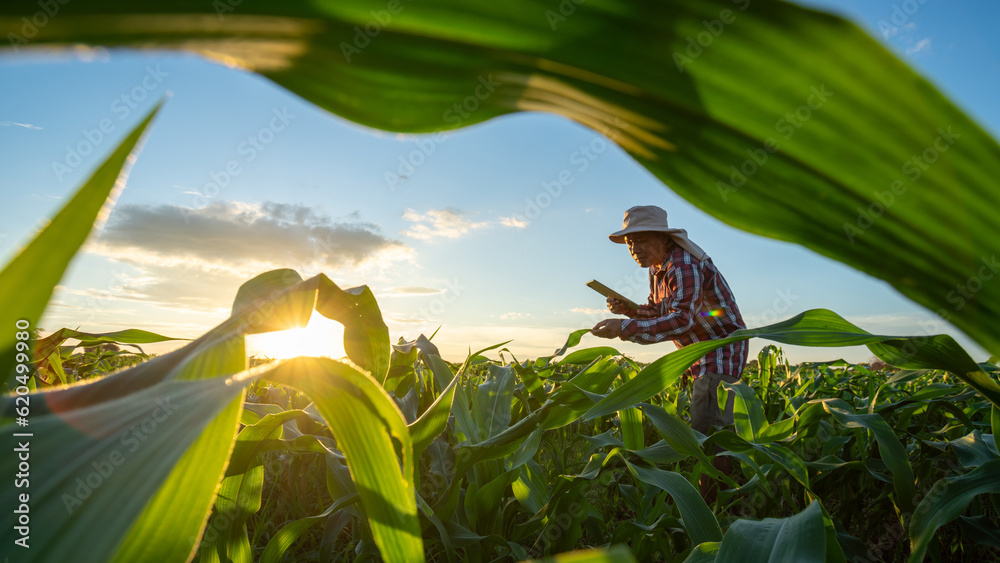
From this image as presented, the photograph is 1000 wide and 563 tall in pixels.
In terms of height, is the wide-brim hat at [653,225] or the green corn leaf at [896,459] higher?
the wide-brim hat at [653,225]

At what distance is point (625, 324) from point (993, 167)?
314cm

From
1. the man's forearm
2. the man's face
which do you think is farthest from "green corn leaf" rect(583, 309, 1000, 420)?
the man's face

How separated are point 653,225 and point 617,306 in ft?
2.24

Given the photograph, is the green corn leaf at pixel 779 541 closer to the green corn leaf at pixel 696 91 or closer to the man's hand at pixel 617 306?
the green corn leaf at pixel 696 91

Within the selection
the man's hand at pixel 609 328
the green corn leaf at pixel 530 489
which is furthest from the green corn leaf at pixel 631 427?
the man's hand at pixel 609 328

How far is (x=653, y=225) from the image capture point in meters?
3.41

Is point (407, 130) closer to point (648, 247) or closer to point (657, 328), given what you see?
point (657, 328)

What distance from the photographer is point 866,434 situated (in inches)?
61.5

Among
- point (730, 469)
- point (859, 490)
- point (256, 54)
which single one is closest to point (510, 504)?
point (859, 490)

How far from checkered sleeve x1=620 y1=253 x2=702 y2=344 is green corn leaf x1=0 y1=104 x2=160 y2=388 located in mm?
3074

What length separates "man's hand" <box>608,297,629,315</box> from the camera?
146 inches

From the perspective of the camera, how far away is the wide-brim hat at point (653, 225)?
3225 mm

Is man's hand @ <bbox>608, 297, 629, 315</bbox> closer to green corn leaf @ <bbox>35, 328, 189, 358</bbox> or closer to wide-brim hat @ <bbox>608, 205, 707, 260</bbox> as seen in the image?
wide-brim hat @ <bbox>608, 205, 707, 260</bbox>

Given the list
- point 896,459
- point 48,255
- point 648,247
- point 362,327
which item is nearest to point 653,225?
point 648,247
